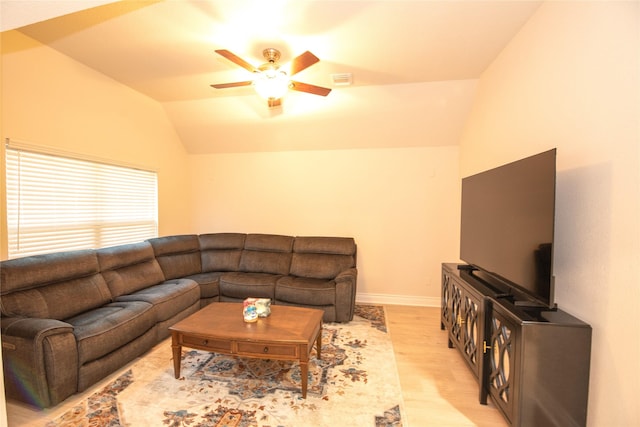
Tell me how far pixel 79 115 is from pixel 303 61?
249 cm

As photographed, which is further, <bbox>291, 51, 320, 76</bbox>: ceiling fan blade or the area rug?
<bbox>291, 51, 320, 76</bbox>: ceiling fan blade

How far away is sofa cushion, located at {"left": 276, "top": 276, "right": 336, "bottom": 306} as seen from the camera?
3375 millimetres

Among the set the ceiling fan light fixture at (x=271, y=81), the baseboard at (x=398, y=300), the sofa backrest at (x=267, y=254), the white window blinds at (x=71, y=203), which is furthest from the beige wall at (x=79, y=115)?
the baseboard at (x=398, y=300)

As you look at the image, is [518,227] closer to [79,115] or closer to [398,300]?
[398,300]

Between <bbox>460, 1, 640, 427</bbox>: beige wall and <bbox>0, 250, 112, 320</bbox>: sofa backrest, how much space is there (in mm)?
3748

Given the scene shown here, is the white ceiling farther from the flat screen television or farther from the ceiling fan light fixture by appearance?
the flat screen television

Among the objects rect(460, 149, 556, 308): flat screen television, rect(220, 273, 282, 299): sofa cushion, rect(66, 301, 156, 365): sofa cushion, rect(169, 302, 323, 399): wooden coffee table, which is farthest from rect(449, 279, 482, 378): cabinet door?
rect(66, 301, 156, 365): sofa cushion

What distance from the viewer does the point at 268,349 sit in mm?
2076

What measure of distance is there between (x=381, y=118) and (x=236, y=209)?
2.70 meters

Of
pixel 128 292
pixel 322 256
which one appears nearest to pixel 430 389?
pixel 322 256

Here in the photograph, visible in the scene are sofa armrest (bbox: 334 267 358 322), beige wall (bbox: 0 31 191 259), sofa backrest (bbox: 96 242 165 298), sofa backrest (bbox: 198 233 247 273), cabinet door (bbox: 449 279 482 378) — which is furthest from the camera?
sofa backrest (bbox: 198 233 247 273)

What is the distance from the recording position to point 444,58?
2705mm

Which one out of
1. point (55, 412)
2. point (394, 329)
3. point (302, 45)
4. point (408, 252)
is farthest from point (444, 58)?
point (55, 412)

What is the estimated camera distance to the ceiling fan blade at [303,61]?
2.05 meters
